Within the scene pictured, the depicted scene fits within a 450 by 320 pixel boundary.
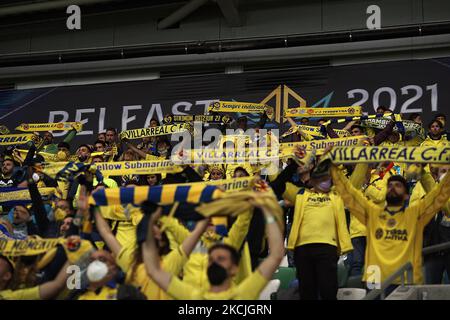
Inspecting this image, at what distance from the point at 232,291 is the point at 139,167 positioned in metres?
4.14

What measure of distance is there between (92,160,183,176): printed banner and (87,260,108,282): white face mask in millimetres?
2456

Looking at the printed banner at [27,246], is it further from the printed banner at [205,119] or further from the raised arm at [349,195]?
the printed banner at [205,119]

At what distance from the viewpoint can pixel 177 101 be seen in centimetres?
1880

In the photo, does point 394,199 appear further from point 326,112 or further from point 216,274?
point 326,112

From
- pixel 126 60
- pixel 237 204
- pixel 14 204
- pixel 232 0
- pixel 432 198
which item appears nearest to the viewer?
pixel 237 204

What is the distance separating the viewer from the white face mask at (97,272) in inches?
256

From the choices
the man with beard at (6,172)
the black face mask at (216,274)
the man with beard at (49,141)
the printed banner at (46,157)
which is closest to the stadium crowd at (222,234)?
the black face mask at (216,274)

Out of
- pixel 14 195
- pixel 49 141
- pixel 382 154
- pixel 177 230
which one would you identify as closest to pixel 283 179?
pixel 382 154

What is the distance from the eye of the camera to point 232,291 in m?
6.01

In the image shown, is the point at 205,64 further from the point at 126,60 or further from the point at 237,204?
the point at 237,204

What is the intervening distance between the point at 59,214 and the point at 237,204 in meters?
2.92

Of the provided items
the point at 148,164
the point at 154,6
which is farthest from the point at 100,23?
the point at 148,164

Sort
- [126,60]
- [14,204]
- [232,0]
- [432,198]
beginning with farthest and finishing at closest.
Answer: [126,60] → [232,0] → [14,204] → [432,198]

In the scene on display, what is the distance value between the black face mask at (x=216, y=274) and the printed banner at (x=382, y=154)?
2272 mm
